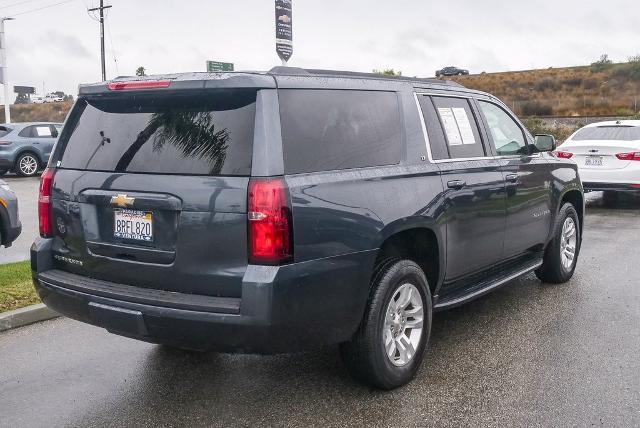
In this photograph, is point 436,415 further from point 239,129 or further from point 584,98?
point 584,98

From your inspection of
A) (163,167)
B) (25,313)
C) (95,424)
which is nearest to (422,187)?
(163,167)

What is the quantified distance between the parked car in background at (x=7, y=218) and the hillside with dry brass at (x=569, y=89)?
46.7 m

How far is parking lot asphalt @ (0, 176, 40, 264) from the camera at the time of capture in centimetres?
837

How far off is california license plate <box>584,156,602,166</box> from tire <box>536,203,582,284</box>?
18.4ft

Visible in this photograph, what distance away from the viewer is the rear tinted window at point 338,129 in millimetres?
3619

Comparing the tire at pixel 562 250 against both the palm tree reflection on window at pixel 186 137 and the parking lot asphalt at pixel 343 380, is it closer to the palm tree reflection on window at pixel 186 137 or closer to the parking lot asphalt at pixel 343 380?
the parking lot asphalt at pixel 343 380

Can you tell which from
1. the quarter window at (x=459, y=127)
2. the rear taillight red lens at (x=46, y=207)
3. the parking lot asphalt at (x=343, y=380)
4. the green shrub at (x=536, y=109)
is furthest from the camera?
the green shrub at (x=536, y=109)

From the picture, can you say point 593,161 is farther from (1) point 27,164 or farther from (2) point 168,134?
(1) point 27,164

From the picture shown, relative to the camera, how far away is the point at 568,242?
6754 mm

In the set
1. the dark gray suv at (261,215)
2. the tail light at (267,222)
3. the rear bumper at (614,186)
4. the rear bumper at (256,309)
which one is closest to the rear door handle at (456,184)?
the dark gray suv at (261,215)

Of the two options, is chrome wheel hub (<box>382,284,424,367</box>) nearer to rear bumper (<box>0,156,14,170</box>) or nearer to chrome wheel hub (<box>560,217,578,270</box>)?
chrome wheel hub (<box>560,217,578,270</box>)

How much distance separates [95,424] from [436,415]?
1.86m

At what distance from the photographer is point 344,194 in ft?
12.3

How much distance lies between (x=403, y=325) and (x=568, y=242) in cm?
320
